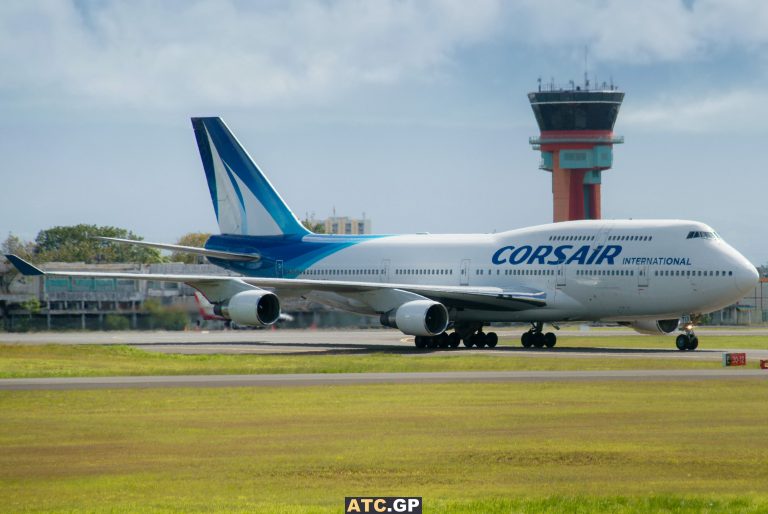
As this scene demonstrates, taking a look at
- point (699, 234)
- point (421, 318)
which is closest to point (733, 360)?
point (699, 234)

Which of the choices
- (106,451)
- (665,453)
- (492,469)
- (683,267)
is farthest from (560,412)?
(683,267)

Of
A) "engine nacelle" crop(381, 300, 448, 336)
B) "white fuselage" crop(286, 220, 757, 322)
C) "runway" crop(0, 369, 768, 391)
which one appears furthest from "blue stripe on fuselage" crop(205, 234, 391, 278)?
"runway" crop(0, 369, 768, 391)

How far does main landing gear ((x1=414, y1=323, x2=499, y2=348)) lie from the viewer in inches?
2335

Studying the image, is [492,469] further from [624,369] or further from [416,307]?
[416,307]

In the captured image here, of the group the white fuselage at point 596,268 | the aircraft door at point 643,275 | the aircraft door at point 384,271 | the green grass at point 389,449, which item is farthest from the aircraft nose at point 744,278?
the green grass at point 389,449

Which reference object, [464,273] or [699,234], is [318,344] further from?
[699,234]

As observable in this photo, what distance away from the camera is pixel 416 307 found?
57.2 meters

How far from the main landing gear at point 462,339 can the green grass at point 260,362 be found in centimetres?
429

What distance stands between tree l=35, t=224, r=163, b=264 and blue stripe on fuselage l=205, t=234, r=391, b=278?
107 meters

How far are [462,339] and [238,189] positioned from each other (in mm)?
15153

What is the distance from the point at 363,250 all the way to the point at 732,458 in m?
43.6

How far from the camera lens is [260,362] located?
48.3 meters

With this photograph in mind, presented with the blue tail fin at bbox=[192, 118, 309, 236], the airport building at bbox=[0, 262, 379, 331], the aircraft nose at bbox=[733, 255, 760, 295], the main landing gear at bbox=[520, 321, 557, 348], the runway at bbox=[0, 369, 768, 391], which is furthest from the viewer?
the airport building at bbox=[0, 262, 379, 331]

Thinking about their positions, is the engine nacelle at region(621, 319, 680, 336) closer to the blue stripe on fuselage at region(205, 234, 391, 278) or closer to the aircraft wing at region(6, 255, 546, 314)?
the aircraft wing at region(6, 255, 546, 314)
